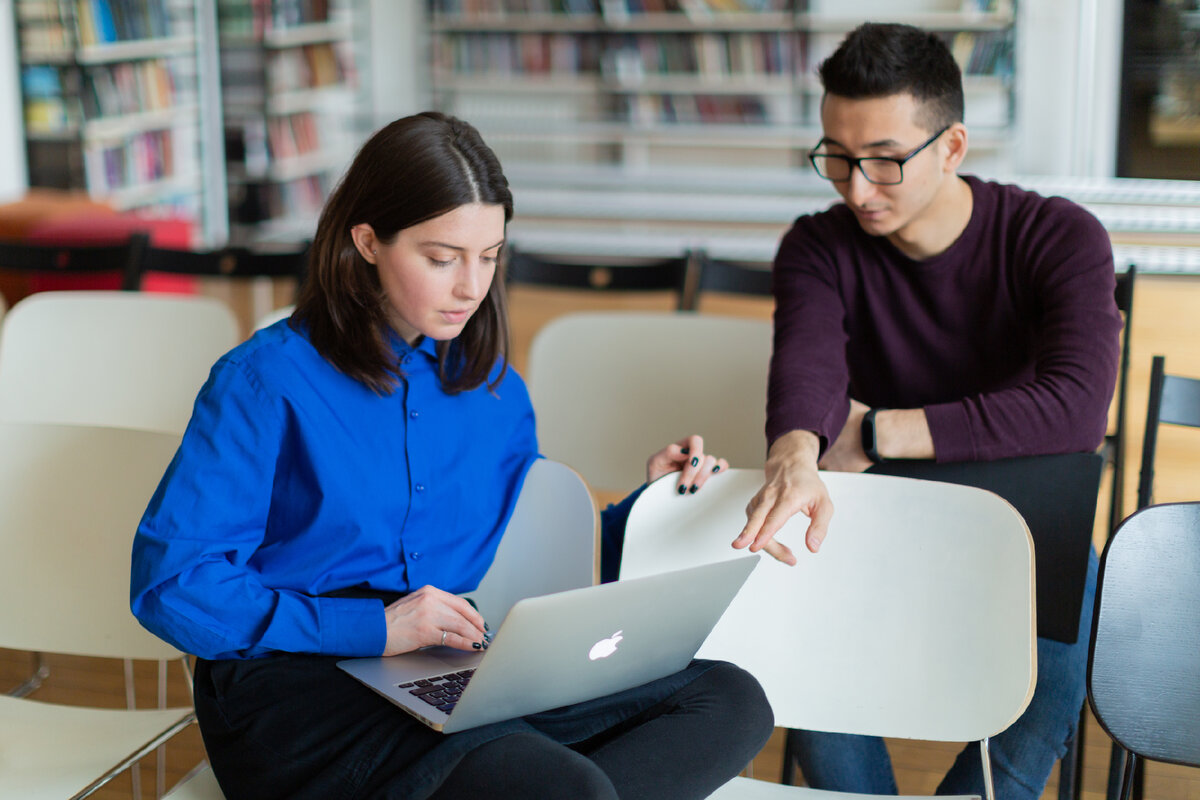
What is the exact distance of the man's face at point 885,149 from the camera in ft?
5.27

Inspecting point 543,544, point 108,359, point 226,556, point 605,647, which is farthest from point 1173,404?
point 108,359

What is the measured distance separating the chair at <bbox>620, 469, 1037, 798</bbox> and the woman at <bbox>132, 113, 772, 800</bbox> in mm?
110

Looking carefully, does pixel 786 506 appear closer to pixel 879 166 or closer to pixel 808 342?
pixel 808 342

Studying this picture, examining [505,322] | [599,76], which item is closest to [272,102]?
[599,76]

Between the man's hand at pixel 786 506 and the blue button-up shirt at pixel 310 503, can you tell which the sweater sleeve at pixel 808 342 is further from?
the blue button-up shirt at pixel 310 503

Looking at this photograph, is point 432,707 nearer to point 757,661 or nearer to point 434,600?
point 434,600

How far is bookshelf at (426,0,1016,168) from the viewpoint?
20.1 ft

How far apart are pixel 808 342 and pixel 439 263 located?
0.63m

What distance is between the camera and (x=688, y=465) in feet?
4.62

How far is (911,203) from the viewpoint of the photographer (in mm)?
1646

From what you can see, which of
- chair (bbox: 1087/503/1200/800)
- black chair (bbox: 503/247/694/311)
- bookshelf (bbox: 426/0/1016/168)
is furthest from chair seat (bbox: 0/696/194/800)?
bookshelf (bbox: 426/0/1016/168)

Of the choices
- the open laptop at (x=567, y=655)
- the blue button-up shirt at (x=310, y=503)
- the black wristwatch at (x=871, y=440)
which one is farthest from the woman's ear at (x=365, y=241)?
the black wristwatch at (x=871, y=440)

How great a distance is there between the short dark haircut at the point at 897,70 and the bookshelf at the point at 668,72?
15.3 ft

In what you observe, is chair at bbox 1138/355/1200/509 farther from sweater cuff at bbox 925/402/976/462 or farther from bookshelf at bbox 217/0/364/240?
bookshelf at bbox 217/0/364/240
